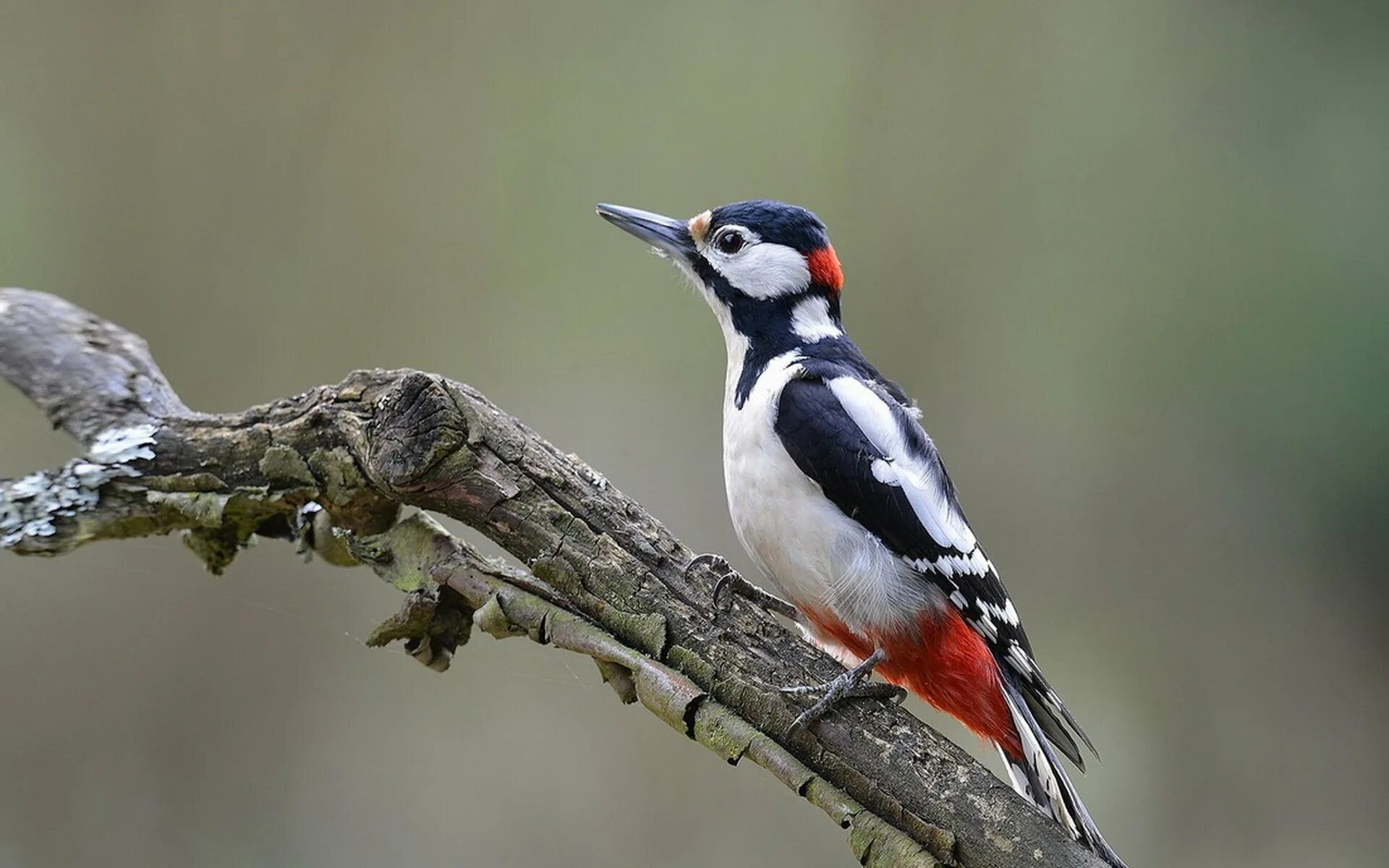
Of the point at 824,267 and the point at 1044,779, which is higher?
the point at 824,267

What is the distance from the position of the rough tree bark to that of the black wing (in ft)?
0.64

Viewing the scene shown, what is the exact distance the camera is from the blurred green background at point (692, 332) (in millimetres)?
2709

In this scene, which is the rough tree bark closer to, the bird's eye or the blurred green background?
the bird's eye

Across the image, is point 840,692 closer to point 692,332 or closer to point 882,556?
point 882,556

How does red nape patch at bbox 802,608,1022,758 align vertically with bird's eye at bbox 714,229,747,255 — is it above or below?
below

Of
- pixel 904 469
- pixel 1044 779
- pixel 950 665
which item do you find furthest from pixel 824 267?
pixel 1044 779

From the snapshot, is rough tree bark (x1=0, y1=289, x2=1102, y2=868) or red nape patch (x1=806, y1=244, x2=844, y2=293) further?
red nape patch (x1=806, y1=244, x2=844, y2=293)

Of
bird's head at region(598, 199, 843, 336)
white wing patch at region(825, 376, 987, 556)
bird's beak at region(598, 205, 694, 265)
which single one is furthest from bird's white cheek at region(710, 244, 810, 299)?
white wing patch at region(825, 376, 987, 556)

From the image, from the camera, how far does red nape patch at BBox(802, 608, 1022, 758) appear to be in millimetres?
1393

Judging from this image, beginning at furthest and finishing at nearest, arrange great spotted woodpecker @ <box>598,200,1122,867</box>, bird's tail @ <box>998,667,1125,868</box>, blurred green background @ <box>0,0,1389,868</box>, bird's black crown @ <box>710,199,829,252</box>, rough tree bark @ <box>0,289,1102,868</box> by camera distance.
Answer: blurred green background @ <box>0,0,1389,868</box> → bird's black crown @ <box>710,199,829,252</box> → great spotted woodpecker @ <box>598,200,1122,867</box> → bird's tail @ <box>998,667,1125,868</box> → rough tree bark @ <box>0,289,1102,868</box>

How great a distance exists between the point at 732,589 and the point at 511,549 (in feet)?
0.83

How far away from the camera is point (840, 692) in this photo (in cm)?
119

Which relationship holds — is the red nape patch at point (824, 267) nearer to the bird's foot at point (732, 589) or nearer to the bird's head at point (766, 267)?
the bird's head at point (766, 267)

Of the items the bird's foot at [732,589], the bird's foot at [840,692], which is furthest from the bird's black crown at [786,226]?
the bird's foot at [840,692]
